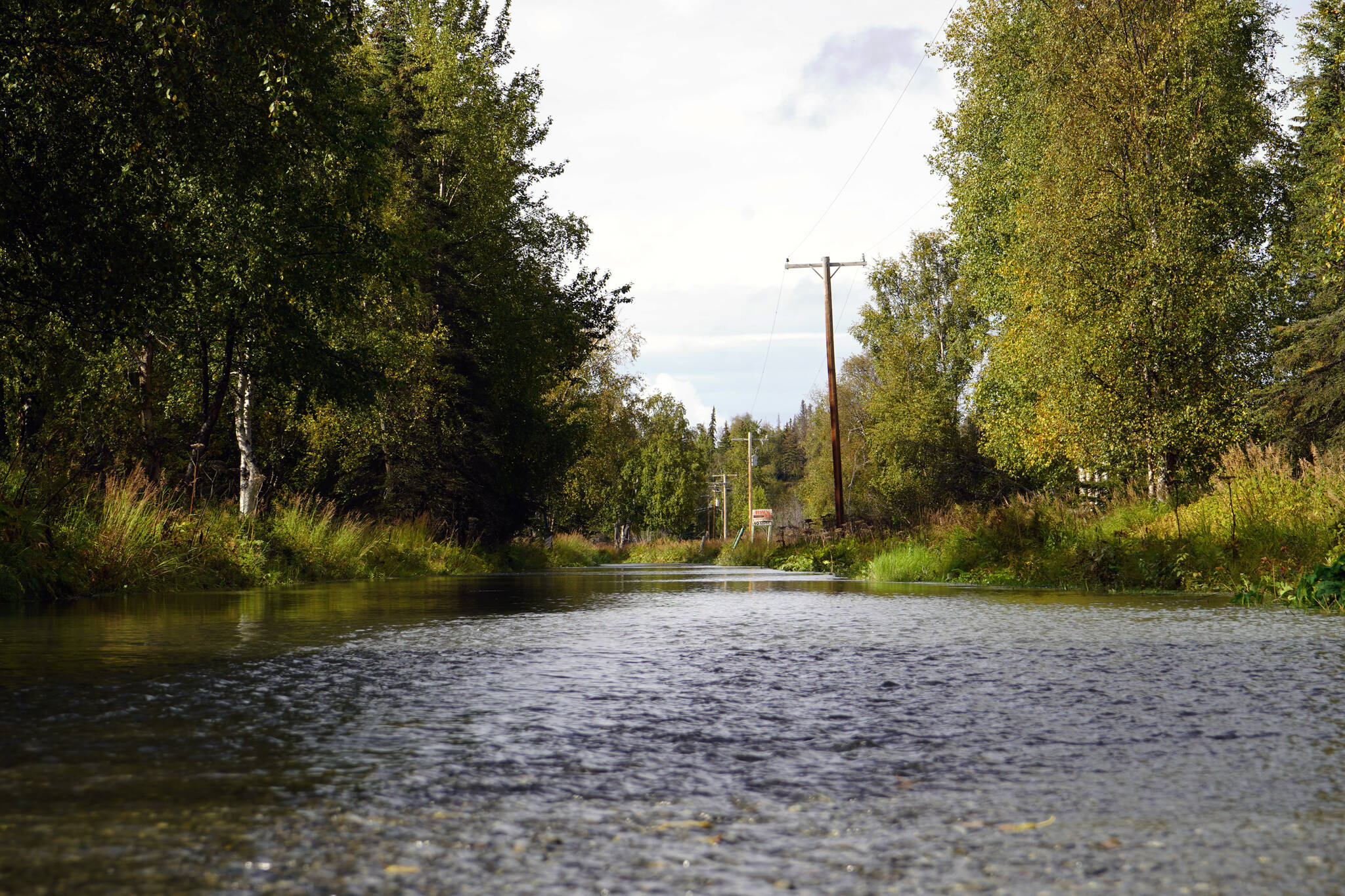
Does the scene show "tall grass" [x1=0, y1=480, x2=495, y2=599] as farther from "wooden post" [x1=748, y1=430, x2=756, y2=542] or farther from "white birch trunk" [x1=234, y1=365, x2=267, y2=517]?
"wooden post" [x1=748, y1=430, x2=756, y2=542]

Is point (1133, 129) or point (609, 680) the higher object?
point (1133, 129)

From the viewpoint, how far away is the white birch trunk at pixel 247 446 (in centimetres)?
2062

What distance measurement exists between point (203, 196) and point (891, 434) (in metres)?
37.6

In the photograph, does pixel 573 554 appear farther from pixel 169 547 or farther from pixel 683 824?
pixel 683 824

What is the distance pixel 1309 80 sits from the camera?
28219 millimetres

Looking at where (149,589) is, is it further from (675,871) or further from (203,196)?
(675,871)

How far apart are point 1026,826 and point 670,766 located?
0.97 m

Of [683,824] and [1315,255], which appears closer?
[683,824]

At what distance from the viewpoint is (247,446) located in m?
20.7

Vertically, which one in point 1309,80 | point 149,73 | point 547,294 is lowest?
point 149,73

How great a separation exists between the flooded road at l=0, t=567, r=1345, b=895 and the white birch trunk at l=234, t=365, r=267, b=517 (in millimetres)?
15274

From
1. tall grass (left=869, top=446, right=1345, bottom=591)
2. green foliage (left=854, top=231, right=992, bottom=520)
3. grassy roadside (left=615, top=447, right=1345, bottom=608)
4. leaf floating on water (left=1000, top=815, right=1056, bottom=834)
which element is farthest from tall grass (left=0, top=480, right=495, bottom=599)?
green foliage (left=854, top=231, right=992, bottom=520)

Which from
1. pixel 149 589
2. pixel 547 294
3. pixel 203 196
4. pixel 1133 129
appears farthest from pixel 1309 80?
pixel 149 589

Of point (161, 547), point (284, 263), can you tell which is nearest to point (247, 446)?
point (284, 263)
